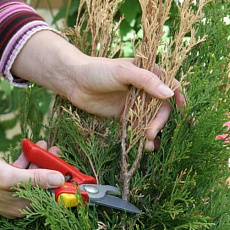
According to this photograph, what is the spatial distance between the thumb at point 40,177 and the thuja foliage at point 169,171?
0.02m

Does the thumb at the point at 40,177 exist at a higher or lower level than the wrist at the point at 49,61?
lower

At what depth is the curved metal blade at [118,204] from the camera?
36.4 inches

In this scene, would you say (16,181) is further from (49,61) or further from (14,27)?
(14,27)

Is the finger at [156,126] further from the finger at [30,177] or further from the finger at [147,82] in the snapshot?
the finger at [30,177]

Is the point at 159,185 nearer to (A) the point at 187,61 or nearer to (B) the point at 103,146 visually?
(B) the point at 103,146

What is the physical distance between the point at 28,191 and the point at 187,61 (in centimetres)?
45

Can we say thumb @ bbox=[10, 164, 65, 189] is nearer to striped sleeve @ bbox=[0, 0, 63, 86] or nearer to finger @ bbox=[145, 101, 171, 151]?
finger @ bbox=[145, 101, 171, 151]

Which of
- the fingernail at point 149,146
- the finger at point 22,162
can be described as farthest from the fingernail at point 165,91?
the finger at point 22,162

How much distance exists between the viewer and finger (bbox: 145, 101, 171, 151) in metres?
0.97

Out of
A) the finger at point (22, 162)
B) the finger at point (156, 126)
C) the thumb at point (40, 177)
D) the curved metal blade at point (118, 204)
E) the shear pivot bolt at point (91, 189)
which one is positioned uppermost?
the finger at point (156, 126)

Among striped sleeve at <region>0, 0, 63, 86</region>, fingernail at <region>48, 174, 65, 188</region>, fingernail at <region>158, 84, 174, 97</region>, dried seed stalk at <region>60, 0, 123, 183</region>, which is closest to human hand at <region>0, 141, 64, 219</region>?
fingernail at <region>48, 174, 65, 188</region>

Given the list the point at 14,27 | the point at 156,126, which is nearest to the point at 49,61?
the point at 14,27

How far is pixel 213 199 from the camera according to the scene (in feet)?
3.17

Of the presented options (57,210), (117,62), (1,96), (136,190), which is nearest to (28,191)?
(57,210)
